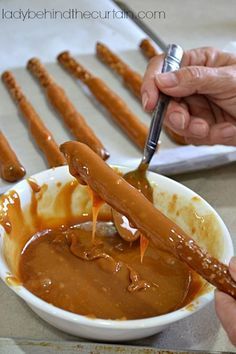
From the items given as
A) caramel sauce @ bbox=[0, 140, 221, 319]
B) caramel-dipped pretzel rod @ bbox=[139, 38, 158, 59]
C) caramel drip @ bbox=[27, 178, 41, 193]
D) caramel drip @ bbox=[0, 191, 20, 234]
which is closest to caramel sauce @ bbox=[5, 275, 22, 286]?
caramel sauce @ bbox=[0, 140, 221, 319]

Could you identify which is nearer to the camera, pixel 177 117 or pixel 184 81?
pixel 184 81

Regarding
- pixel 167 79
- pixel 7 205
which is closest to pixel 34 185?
pixel 7 205

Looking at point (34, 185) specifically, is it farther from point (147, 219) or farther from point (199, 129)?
point (199, 129)

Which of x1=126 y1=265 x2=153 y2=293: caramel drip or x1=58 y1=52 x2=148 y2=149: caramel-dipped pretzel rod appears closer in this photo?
x1=126 y1=265 x2=153 y2=293: caramel drip

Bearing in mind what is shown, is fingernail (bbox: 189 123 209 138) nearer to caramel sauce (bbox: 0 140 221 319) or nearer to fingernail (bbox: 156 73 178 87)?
fingernail (bbox: 156 73 178 87)

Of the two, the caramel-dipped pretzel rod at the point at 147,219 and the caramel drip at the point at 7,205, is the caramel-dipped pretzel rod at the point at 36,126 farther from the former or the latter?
the caramel-dipped pretzel rod at the point at 147,219

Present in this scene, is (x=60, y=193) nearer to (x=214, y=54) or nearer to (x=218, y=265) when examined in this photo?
(x=218, y=265)
